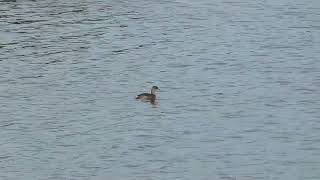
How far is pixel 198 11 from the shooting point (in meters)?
57.4

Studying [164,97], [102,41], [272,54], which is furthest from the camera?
[102,41]

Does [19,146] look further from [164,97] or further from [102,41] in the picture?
[102,41]

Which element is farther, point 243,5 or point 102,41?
point 243,5

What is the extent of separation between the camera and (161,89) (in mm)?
40594

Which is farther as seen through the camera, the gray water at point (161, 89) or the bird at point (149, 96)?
the bird at point (149, 96)

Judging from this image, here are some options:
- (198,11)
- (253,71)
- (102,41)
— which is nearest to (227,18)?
(198,11)

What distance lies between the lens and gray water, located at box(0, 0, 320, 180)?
102ft

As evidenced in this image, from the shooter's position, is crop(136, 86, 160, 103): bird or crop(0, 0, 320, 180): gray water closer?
crop(0, 0, 320, 180): gray water

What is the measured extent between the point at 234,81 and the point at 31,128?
32.6 ft

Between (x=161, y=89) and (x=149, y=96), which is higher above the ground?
(x=149, y=96)

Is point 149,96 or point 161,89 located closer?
point 149,96

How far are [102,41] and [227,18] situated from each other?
8448mm

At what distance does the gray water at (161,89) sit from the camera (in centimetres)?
3100

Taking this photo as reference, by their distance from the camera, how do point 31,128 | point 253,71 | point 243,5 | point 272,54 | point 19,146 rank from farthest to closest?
point 243,5 < point 272,54 < point 253,71 < point 31,128 < point 19,146
